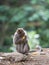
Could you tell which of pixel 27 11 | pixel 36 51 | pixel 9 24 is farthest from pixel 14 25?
pixel 36 51

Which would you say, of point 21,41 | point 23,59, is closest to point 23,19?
point 21,41

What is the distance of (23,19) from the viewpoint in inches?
651

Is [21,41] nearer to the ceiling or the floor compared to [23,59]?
nearer to the ceiling

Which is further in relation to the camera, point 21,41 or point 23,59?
point 21,41

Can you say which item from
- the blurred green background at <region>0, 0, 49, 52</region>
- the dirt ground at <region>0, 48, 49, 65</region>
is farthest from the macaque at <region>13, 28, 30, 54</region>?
the blurred green background at <region>0, 0, 49, 52</region>

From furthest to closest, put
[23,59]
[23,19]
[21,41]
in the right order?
1. [23,19]
2. [21,41]
3. [23,59]

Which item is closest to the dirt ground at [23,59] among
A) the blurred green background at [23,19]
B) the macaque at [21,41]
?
A: the macaque at [21,41]

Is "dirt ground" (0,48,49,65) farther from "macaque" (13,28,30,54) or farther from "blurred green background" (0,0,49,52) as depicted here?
"blurred green background" (0,0,49,52)

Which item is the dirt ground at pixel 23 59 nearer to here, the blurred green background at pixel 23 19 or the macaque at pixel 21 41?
the macaque at pixel 21 41

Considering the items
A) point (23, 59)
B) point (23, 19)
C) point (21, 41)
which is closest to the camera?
point (23, 59)

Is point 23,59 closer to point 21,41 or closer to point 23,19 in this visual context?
point 21,41

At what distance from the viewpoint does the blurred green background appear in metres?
15.8

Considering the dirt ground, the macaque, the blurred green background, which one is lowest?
the dirt ground

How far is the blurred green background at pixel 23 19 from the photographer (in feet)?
51.9
